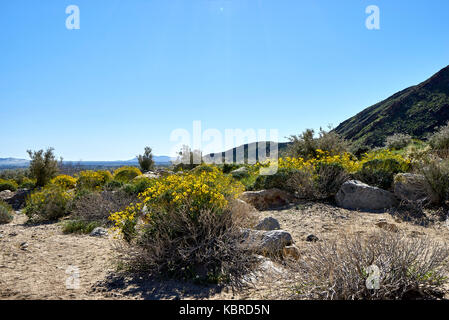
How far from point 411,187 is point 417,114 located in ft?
125

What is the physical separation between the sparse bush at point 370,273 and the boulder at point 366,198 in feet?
13.7

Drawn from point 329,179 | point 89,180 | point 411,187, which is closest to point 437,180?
point 411,187

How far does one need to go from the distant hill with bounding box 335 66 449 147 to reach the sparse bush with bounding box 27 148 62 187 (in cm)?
3127

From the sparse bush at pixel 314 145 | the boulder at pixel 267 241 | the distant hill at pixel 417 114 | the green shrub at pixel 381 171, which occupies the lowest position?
the boulder at pixel 267 241

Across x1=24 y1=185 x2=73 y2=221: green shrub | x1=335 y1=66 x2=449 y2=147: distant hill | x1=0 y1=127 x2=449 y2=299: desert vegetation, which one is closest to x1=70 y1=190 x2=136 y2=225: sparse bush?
x1=0 y1=127 x2=449 y2=299: desert vegetation

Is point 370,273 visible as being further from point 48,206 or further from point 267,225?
point 48,206

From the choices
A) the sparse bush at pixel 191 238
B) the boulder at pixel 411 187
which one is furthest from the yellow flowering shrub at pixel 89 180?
the boulder at pixel 411 187

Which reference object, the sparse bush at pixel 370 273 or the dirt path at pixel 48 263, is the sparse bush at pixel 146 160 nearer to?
the dirt path at pixel 48 263

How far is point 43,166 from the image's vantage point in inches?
533

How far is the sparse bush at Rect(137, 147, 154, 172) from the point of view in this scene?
20.6 meters

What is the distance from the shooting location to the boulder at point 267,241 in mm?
3773
